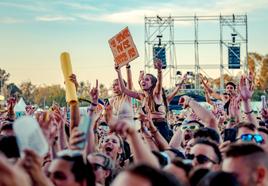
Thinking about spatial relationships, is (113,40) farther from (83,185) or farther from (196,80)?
(196,80)

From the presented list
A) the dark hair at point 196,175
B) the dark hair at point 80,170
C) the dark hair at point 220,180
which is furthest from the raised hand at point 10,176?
the dark hair at point 196,175

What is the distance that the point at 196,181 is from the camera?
430 cm

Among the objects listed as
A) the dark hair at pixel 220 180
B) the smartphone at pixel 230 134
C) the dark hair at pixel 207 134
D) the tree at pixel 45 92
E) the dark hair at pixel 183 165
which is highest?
the dark hair at pixel 220 180

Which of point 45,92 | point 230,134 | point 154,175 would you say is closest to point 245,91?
point 230,134

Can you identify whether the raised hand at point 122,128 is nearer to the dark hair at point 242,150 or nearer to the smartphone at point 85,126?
the smartphone at point 85,126

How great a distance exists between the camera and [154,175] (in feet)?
10.9

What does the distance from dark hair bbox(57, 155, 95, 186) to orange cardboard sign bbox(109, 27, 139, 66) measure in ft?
20.9

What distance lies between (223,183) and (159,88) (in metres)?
6.09

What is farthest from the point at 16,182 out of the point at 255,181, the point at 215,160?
the point at 215,160

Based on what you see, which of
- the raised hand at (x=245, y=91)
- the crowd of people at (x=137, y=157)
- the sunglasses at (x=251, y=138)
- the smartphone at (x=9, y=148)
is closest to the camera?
the crowd of people at (x=137, y=157)

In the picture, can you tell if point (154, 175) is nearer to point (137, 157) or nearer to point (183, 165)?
point (137, 157)

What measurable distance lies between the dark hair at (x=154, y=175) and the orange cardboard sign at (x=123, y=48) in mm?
7457

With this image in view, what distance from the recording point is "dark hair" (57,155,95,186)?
4.38 meters

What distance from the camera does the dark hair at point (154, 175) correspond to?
10.7 ft
